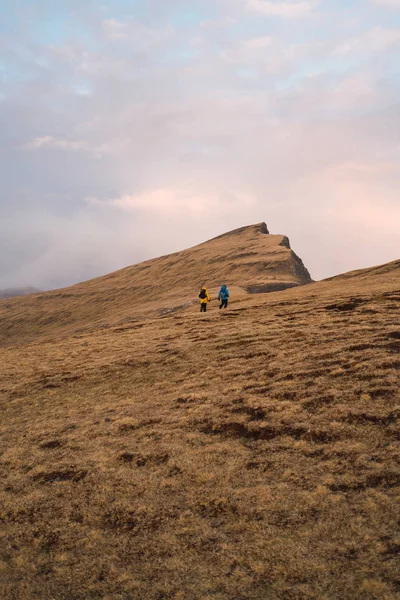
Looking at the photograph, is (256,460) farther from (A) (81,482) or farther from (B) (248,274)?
(B) (248,274)

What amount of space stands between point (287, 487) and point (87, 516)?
21.0 ft

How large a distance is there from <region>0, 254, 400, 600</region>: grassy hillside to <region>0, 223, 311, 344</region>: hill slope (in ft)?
205

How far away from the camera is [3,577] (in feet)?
37.0

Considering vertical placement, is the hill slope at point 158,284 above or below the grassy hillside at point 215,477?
above

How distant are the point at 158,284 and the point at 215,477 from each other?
12059 centimetres

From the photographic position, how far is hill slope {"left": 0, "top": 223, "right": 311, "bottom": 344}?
105m

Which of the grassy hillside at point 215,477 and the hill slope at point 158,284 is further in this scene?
the hill slope at point 158,284

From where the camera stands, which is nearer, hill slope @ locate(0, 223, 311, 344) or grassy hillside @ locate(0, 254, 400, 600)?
grassy hillside @ locate(0, 254, 400, 600)

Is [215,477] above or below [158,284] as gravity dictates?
below

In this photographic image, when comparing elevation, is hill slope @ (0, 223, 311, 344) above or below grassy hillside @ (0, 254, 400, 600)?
above

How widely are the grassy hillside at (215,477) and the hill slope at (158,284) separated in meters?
62.5

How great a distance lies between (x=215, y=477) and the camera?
47.0 ft

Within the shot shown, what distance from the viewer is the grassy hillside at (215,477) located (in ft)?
33.8

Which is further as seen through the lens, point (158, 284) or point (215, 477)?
point (158, 284)
